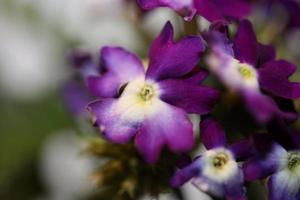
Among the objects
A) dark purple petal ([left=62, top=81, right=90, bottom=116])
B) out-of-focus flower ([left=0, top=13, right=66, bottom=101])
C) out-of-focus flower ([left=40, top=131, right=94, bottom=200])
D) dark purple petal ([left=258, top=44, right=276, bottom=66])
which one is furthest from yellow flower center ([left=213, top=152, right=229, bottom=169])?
out-of-focus flower ([left=0, top=13, right=66, bottom=101])

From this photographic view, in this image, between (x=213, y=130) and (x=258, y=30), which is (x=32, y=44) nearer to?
(x=258, y=30)

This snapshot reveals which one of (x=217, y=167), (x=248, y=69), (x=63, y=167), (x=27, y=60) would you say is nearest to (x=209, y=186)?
(x=217, y=167)

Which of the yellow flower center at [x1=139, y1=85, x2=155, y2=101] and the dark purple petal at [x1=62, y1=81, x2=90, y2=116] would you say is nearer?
the yellow flower center at [x1=139, y1=85, x2=155, y2=101]

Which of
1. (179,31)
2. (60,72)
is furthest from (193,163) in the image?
(60,72)

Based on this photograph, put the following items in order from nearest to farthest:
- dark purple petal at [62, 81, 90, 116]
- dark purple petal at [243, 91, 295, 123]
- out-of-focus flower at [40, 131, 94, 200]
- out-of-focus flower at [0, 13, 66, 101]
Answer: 1. dark purple petal at [243, 91, 295, 123]
2. dark purple petal at [62, 81, 90, 116]
3. out-of-focus flower at [40, 131, 94, 200]
4. out-of-focus flower at [0, 13, 66, 101]

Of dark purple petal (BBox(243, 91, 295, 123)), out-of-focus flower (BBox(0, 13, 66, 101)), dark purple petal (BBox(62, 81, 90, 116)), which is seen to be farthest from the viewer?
out-of-focus flower (BBox(0, 13, 66, 101))

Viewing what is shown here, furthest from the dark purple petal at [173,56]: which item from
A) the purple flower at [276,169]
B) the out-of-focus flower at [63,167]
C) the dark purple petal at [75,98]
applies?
the out-of-focus flower at [63,167]

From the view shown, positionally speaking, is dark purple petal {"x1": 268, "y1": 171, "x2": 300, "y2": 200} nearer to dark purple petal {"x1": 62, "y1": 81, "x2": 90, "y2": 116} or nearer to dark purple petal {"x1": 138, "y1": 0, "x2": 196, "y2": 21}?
dark purple petal {"x1": 138, "y1": 0, "x2": 196, "y2": 21}

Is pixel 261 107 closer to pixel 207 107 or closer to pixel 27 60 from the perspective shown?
pixel 207 107

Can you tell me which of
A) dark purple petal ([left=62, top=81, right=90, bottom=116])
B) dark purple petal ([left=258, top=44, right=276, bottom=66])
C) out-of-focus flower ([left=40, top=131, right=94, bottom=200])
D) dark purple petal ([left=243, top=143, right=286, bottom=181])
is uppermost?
dark purple petal ([left=258, top=44, right=276, bottom=66])
